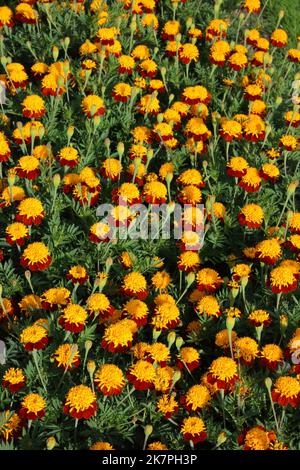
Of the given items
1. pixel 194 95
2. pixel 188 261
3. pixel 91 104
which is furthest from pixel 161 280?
pixel 194 95

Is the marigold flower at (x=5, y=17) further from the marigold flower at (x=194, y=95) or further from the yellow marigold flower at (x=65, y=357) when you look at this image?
the yellow marigold flower at (x=65, y=357)

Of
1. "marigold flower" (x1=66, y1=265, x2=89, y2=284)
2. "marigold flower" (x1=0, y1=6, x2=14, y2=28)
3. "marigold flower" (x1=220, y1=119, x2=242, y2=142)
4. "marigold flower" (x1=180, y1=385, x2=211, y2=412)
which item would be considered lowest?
Result: "marigold flower" (x1=180, y1=385, x2=211, y2=412)

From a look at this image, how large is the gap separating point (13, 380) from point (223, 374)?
2.88ft

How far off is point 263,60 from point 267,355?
2.45 metres

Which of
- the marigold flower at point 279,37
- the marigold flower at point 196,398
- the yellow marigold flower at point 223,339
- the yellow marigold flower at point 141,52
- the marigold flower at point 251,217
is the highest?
the marigold flower at point 279,37

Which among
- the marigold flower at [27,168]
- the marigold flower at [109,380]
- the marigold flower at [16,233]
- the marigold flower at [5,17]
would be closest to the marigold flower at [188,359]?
the marigold flower at [109,380]

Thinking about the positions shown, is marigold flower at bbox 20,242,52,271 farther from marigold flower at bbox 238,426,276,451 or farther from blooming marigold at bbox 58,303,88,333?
marigold flower at bbox 238,426,276,451

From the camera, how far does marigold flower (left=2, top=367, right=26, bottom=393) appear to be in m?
2.69

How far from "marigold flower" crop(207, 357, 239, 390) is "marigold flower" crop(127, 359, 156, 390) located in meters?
0.25

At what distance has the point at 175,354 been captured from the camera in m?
3.07

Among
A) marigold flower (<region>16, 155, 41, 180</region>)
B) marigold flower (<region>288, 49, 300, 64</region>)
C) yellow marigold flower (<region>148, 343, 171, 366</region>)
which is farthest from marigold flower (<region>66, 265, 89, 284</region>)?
marigold flower (<region>288, 49, 300, 64</region>)

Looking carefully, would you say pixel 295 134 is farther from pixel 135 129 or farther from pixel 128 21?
pixel 128 21

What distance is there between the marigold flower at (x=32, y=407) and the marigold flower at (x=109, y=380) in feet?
0.78

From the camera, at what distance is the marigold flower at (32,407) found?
2.57 meters
